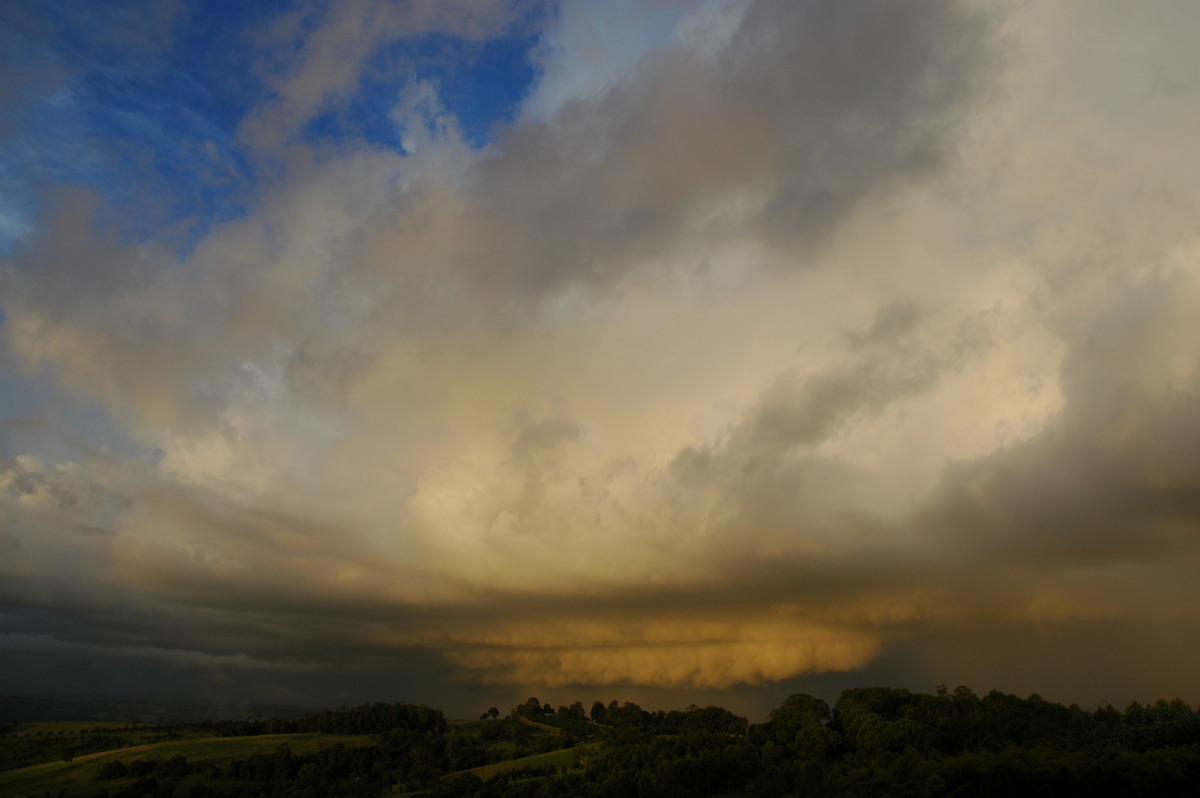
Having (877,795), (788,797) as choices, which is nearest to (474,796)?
(788,797)

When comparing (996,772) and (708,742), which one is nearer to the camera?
(996,772)

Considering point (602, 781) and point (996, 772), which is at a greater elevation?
point (996, 772)

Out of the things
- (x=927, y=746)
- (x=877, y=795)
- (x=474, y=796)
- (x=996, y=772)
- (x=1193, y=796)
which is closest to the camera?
(x=1193, y=796)

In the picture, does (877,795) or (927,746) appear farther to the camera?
(927,746)

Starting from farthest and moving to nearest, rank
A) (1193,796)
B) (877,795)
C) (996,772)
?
(877,795) < (996,772) < (1193,796)

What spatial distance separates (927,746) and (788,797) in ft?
134

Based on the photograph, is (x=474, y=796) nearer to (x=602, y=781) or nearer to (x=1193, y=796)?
(x=602, y=781)

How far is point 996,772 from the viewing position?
120625mm

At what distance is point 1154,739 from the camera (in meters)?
137

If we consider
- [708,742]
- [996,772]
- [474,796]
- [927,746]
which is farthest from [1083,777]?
[474,796]

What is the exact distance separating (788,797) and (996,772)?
191ft

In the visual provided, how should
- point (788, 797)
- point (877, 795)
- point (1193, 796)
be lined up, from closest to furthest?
point (1193, 796) < point (877, 795) < point (788, 797)

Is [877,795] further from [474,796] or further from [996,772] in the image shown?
[474,796]

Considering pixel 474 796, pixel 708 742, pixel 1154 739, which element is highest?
pixel 1154 739
